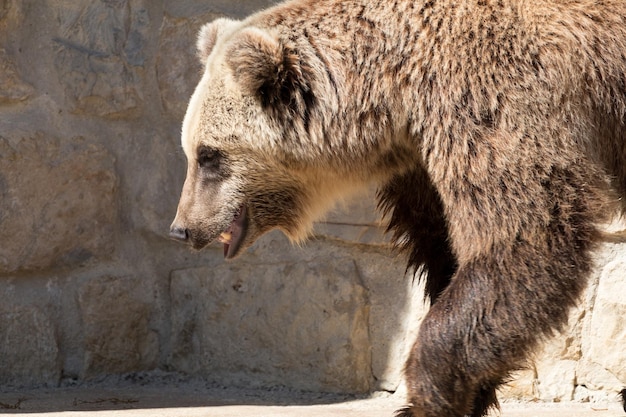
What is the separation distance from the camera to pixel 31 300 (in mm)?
4520

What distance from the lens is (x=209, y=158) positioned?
3506 mm

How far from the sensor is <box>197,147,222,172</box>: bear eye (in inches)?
137

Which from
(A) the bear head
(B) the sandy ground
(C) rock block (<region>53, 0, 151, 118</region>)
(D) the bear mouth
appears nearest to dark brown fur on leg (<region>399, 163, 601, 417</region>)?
(A) the bear head

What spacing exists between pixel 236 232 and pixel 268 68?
0.62 meters

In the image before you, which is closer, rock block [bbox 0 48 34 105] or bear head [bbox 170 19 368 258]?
bear head [bbox 170 19 368 258]

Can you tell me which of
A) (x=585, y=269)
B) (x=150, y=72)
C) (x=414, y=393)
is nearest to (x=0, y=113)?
(x=150, y=72)

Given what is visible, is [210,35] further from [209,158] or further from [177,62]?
[177,62]

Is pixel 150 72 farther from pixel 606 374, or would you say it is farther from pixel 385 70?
pixel 606 374

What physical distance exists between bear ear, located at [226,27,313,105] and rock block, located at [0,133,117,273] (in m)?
1.47

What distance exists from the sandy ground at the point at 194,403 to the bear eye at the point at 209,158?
3.52 feet

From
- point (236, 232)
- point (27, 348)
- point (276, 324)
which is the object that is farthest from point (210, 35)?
point (27, 348)

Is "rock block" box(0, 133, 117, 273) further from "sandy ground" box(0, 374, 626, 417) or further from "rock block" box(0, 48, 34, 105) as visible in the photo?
"sandy ground" box(0, 374, 626, 417)

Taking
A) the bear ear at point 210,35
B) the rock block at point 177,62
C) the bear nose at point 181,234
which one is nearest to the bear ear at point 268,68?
the bear ear at point 210,35

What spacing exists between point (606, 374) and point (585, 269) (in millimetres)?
1278
